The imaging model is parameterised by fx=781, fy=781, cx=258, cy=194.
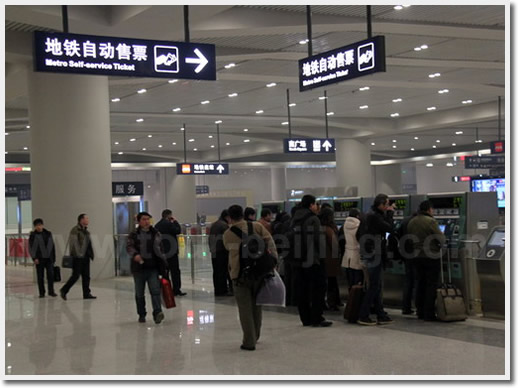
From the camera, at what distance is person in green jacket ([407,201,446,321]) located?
9.33 meters

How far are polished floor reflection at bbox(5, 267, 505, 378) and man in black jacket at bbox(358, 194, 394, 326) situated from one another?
0.22 m

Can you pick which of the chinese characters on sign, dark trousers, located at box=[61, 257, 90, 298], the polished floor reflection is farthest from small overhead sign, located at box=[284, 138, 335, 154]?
the polished floor reflection

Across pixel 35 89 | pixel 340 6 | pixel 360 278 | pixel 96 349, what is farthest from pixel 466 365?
pixel 35 89

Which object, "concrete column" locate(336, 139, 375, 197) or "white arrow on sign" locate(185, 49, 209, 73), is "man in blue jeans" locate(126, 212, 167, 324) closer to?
"white arrow on sign" locate(185, 49, 209, 73)

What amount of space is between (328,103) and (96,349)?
1658 cm

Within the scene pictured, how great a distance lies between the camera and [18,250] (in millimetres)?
23250

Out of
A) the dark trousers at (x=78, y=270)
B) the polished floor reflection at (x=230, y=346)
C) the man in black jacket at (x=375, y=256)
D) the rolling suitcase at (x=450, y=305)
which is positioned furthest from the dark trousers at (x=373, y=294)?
the dark trousers at (x=78, y=270)

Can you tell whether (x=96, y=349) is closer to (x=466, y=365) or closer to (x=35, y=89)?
(x=466, y=365)

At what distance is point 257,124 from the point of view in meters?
28.4

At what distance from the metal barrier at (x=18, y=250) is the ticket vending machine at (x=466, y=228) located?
1515 cm

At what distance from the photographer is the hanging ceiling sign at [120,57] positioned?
9.08m

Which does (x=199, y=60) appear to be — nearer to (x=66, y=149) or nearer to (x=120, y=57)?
(x=120, y=57)

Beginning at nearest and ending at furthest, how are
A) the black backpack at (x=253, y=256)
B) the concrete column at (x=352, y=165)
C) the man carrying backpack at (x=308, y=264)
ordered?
the black backpack at (x=253, y=256) → the man carrying backpack at (x=308, y=264) → the concrete column at (x=352, y=165)

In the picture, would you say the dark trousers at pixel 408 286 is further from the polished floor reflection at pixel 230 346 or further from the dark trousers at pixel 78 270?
the dark trousers at pixel 78 270
